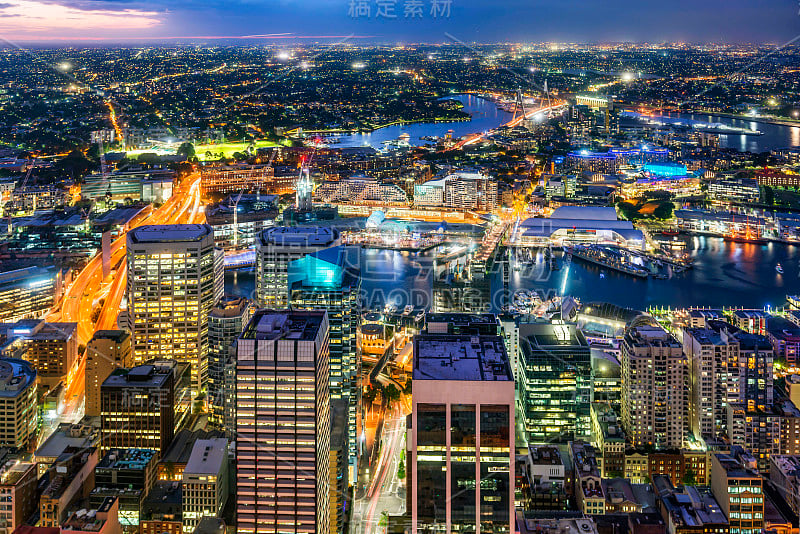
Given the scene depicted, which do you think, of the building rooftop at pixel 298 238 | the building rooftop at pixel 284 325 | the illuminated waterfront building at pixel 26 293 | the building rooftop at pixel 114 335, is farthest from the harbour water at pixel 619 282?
the building rooftop at pixel 284 325

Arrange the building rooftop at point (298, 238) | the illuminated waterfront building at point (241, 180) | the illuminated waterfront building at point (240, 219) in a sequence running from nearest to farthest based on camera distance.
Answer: the building rooftop at point (298, 238)
the illuminated waterfront building at point (240, 219)
the illuminated waterfront building at point (241, 180)

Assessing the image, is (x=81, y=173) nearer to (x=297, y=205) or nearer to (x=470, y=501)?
(x=297, y=205)

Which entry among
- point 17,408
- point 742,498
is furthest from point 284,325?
point 17,408

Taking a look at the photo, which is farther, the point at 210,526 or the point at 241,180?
the point at 241,180

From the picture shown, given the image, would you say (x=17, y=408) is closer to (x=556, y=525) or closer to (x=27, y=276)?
(x=27, y=276)

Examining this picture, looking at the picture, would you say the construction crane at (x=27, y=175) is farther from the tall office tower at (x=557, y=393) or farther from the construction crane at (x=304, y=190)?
the tall office tower at (x=557, y=393)

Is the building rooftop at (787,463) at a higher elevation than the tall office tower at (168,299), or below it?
below
